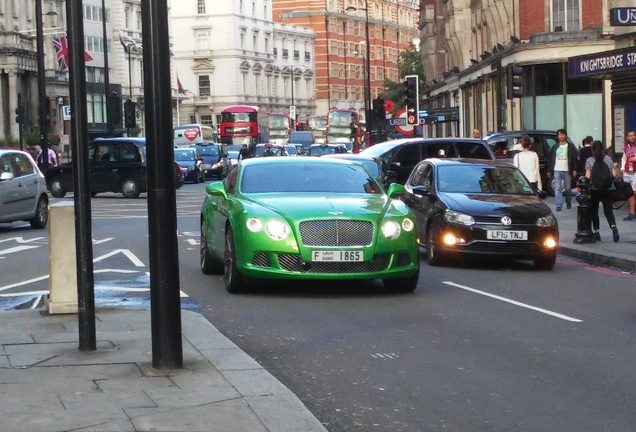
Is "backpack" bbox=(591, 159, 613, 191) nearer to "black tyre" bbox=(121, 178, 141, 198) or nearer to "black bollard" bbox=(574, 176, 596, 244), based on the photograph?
"black bollard" bbox=(574, 176, 596, 244)

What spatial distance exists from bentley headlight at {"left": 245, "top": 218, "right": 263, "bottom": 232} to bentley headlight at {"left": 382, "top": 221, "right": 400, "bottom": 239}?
4.07 feet

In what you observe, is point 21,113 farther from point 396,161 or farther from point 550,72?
point 396,161

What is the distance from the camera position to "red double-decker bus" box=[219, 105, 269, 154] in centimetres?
9606

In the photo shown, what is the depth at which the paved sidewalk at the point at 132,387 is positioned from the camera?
697cm

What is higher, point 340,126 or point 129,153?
point 340,126

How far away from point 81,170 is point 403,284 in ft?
18.1

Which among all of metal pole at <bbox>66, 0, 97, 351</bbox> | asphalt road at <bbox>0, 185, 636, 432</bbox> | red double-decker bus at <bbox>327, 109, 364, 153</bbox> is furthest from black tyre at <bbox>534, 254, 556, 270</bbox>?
red double-decker bus at <bbox>327, 109, 364, 153</bbox>

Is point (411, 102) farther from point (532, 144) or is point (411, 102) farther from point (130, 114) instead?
point (130, 114)

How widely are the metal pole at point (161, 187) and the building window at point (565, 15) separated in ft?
140

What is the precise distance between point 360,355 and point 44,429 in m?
3.50

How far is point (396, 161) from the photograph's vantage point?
28719 mm

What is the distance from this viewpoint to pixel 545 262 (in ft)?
59.1

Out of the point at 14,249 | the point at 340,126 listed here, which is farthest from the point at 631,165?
the point at 340,126

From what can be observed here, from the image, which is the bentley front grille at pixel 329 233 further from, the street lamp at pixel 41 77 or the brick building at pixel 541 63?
the street lamp at pixel 41 77
